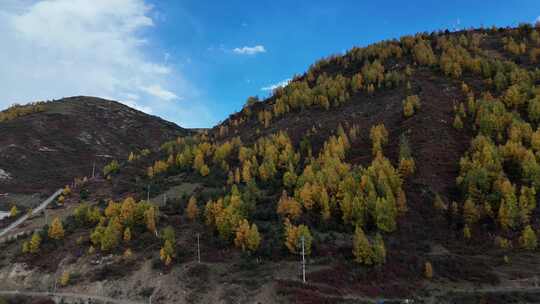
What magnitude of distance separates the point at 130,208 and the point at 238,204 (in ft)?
79.4

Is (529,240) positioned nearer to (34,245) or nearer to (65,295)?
(65,295)

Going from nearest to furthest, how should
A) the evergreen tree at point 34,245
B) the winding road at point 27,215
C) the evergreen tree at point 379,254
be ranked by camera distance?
the evergreen tree at point 379,254 → the evergreen tree at point 34,245 → the winding road at point 27,215

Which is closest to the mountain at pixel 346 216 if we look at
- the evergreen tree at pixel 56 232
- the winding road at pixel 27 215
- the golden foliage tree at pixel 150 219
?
the evergreen tree at pixel 56 232

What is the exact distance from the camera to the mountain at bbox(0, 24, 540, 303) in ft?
212

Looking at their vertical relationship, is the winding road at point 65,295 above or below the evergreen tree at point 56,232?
below

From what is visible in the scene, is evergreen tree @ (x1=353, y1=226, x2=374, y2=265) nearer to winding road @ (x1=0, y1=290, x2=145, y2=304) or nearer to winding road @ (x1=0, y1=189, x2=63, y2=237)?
winding road @ (x1=0, y1=290, x2=145, y2=304)

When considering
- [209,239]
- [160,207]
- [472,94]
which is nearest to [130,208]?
[160,207]

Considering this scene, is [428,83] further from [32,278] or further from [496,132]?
[32,278]

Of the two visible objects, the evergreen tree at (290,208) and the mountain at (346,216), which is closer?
the mountain at (346,216)

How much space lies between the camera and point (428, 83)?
143 metres

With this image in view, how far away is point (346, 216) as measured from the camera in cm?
8031

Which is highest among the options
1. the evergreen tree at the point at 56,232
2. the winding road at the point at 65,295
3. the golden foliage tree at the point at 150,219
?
the golden foliage tree at the point at 150,219

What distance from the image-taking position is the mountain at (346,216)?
64.5 m

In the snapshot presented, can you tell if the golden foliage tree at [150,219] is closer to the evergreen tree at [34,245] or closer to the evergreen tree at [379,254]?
the evergreen tree at [34,245]
